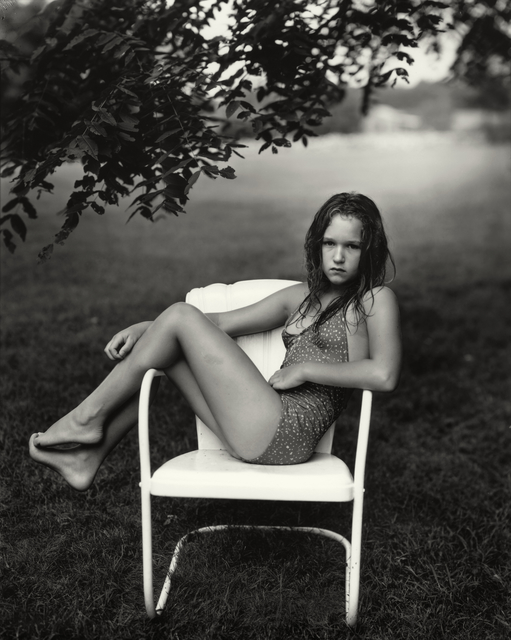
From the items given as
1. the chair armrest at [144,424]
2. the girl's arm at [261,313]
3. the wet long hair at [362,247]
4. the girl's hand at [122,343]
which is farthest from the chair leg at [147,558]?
the wet long hair at [362,247]

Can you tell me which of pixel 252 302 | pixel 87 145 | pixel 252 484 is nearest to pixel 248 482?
pixel 252 484

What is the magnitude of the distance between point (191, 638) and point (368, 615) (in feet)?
1.91

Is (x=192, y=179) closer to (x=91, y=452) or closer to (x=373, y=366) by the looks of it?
(x=373, y=366)

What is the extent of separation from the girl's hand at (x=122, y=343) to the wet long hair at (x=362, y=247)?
620mm

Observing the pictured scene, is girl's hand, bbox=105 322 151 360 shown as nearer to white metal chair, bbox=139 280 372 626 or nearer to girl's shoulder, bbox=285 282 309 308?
white metal chair, bbox=139 280 372 626

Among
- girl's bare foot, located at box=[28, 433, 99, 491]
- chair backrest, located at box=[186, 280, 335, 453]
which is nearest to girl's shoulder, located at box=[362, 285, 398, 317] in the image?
chair backrest, located at box=[186, 280, 335, 453]

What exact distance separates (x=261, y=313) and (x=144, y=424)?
2.29 feet

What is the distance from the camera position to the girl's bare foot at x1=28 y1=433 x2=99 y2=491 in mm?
2311

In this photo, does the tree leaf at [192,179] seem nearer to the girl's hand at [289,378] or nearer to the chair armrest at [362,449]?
the girl's hand at [289,378]

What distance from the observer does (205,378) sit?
7.32 ft

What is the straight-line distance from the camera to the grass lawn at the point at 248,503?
2176mm

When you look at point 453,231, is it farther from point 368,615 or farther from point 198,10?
point 368,615

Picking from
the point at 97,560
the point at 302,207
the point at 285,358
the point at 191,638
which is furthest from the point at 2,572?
the point at 302,207

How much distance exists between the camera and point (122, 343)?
2.35m
